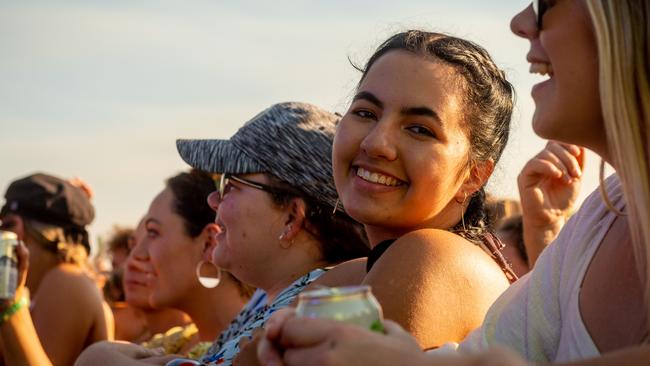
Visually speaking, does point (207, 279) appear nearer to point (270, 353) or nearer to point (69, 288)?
point (69, 288)

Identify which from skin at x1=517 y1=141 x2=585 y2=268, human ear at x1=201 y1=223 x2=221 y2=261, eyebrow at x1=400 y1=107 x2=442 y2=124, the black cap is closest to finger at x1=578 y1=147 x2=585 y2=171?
skin at x1=517 y1=141 x2=585 y2=268

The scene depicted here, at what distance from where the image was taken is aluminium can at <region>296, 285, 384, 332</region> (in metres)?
1.44

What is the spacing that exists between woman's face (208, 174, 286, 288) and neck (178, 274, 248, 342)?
1.03 metres

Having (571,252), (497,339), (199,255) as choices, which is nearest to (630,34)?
(571,252)

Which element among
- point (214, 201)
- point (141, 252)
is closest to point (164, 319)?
point (141, 252)

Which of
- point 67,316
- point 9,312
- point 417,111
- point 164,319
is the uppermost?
point 417,111

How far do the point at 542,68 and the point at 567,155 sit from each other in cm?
165

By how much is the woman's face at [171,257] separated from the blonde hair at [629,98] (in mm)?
3451

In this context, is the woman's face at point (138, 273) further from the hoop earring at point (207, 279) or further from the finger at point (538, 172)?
the finger at point (538, 172)

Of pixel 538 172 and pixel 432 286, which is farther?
pixel 538 172

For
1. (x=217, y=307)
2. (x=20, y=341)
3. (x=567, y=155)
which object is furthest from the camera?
(x=217, y=307)

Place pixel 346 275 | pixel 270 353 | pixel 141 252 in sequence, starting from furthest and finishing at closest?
pixel 141 252 < pixel 346 275 < pixel 270 353

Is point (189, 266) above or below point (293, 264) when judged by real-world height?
below

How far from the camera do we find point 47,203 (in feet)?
20.1
